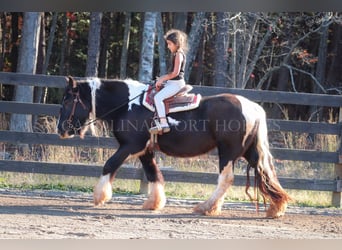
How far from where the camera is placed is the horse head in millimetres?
8750

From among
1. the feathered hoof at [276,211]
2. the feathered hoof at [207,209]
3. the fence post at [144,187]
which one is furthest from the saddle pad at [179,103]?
the fence post at [144,187]

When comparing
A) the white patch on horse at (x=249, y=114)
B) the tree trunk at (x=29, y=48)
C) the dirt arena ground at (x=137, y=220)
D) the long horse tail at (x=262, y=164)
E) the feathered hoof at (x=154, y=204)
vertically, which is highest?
the tree trunk at (x=29, y=48)

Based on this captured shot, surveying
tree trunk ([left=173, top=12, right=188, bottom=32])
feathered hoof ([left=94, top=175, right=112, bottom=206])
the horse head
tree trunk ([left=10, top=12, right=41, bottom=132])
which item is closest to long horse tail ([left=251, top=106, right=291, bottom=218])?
feathered hoof ([left=94, top=175, right=112, bottom=206])

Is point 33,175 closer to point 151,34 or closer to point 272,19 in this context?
point 151,34

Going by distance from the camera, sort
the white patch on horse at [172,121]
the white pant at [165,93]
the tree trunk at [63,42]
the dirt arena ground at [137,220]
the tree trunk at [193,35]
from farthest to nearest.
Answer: the tree trunk at [63,42] → the tree trunk at [193,35] → the white patch on horse at [172,121] → the white pant at [165,93] → the dirt arena ground at [137,220]

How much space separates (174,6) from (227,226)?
2.51m

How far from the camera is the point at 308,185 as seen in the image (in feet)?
32.8

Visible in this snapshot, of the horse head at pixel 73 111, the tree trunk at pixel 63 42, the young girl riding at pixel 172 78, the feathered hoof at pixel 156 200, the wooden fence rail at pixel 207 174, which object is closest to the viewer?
the young girl riding at pixel 172 78

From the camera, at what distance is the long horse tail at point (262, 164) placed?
334 inches

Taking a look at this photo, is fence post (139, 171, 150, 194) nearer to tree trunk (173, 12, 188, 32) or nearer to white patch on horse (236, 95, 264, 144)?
white patch on horse (236, 95, 264, 144)

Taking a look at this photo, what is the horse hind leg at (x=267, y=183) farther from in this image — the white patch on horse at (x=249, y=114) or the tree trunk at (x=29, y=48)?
the tree trunk at (x=29, y=48)

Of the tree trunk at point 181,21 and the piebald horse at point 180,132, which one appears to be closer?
the piebald horse at point 180,132

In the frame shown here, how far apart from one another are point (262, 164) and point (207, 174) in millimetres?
1566

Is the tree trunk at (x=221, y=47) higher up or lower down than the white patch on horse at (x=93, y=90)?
higher up
